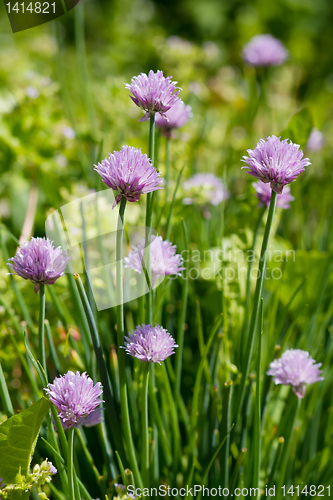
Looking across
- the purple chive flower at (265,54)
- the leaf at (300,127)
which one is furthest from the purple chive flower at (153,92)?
the purple chive flower at (265,54)

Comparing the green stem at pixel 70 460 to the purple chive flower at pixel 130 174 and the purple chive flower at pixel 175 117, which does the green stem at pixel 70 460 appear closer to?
the purple chive flower at pixel 130 174

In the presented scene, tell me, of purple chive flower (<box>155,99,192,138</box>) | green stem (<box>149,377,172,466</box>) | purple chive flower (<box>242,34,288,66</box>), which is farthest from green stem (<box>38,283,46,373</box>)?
purple chive flower (<box>242,34,288,66</box>)

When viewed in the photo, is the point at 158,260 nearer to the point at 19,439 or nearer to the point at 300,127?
the point at 19,439

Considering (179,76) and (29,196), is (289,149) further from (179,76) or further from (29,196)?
(179,76)

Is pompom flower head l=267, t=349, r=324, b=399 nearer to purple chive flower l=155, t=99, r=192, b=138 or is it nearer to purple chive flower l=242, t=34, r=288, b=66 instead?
purple chive flower l=155, t=99, r=192, b=138

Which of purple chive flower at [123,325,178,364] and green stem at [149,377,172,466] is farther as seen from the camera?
green stem at [149,377,172,466]

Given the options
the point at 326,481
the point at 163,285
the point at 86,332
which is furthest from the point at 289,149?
the point at 326,481
